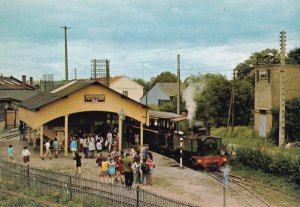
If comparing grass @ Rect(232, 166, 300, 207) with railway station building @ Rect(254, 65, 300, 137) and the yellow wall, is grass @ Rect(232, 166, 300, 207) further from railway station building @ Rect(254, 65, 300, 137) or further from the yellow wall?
railway station building @ Rect(254, 65, 300, 137)

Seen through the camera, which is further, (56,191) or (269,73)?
(269,73)

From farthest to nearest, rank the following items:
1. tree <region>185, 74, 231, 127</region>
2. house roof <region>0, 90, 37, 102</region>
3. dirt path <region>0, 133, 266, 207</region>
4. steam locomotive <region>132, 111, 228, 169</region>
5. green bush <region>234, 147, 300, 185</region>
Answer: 1. house roof <region>0, 90, 37, 102</region>
2. tree <region>185, 74, 231, 127</region>
3. steam locomotive <region>132, 111, 228, 169</region>
4. green bush <region>234, 147, 300, 185</region>
5. dirt path <region>0, 133, 266, 207</region>

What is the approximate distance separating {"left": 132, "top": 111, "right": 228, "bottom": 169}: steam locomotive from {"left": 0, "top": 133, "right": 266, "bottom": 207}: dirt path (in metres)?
1.00

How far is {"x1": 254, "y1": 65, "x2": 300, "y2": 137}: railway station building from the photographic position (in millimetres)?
35531

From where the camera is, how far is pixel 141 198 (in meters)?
13.9

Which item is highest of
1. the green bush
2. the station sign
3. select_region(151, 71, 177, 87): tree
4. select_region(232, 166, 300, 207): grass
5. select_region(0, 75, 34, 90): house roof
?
select_region(151, 71, 177, 87): tree

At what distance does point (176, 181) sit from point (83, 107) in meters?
9.84

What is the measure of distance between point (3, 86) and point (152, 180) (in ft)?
129

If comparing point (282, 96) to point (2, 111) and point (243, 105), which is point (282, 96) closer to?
point (243, 105)

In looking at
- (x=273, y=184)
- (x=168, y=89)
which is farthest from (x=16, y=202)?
(x=168, y=89)

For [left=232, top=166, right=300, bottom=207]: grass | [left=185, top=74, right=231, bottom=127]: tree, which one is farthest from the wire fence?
[left=185, top=74, right=231, bottom=127]: tree

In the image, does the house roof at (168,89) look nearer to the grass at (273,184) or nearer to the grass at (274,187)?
the grass at (273,184)

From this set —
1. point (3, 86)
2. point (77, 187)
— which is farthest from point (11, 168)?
point (3, 86)

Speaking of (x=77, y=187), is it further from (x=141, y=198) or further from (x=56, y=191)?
(x=141, y=198)
